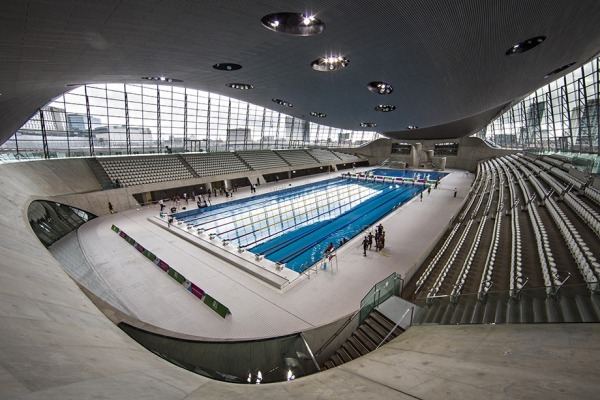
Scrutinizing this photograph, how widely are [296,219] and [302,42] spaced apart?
11.5 metres

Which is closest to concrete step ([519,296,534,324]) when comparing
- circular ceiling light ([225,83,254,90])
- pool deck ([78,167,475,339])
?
pool deck ([78,167,475,339])

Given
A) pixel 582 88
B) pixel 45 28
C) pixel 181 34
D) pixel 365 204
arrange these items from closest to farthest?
pixel 45 28
pixel 181 34
pixel 582 88
pixel 365 204

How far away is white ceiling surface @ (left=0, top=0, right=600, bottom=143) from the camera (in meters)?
5.55

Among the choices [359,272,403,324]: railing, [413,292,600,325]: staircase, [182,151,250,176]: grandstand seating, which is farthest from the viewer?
[182,151,250,176]: grandstand seating

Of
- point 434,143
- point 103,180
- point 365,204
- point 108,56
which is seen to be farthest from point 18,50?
point 434,143

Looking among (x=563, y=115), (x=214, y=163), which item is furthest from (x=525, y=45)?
(x=214, y=163)

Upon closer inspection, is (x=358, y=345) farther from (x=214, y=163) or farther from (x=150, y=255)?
(x=214, y=163)

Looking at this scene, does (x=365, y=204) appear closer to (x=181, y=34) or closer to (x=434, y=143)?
(x=181, y=34)

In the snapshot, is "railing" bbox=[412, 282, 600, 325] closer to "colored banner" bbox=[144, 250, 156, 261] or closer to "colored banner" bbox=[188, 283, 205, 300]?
"colored banner" bbox=[188, 283, 205, 300]

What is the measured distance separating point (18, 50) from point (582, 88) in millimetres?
25751

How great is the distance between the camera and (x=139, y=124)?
23.1m

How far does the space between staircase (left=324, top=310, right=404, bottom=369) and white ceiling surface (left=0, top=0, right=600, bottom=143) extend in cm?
729

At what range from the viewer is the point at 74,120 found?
19.7 meters

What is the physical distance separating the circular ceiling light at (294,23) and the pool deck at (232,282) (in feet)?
25.8
